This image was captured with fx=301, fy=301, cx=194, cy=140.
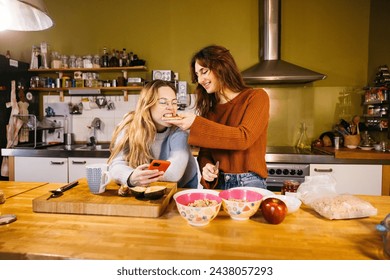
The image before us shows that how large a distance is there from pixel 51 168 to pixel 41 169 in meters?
0.10

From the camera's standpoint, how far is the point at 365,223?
39.6 inches

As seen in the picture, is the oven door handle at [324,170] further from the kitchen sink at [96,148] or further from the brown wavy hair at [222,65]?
the kitchen sink at [96,148]

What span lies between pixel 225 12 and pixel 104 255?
322cm

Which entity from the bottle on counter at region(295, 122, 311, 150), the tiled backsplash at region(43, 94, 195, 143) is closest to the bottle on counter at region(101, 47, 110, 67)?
the tiled backsplash at region(43, 94, 195, 143)

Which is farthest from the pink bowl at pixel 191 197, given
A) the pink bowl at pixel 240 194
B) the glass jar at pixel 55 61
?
the glass jar at pixel 55 61

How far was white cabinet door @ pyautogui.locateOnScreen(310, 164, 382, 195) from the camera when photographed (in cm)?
254

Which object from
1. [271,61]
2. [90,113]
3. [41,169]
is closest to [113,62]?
[90,113]

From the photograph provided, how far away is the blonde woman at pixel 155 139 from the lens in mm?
1558

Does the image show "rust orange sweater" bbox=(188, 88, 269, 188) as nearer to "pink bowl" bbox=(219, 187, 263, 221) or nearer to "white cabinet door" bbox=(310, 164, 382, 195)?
"pink bowl" bbox=(219, 187, 263, 221)

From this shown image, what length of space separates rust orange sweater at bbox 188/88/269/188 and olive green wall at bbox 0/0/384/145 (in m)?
2.00

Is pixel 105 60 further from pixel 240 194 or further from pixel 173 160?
pixel 240 194

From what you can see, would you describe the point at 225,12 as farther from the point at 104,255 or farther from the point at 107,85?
the point at 104,255

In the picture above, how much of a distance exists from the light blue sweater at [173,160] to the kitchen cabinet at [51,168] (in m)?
1.39
